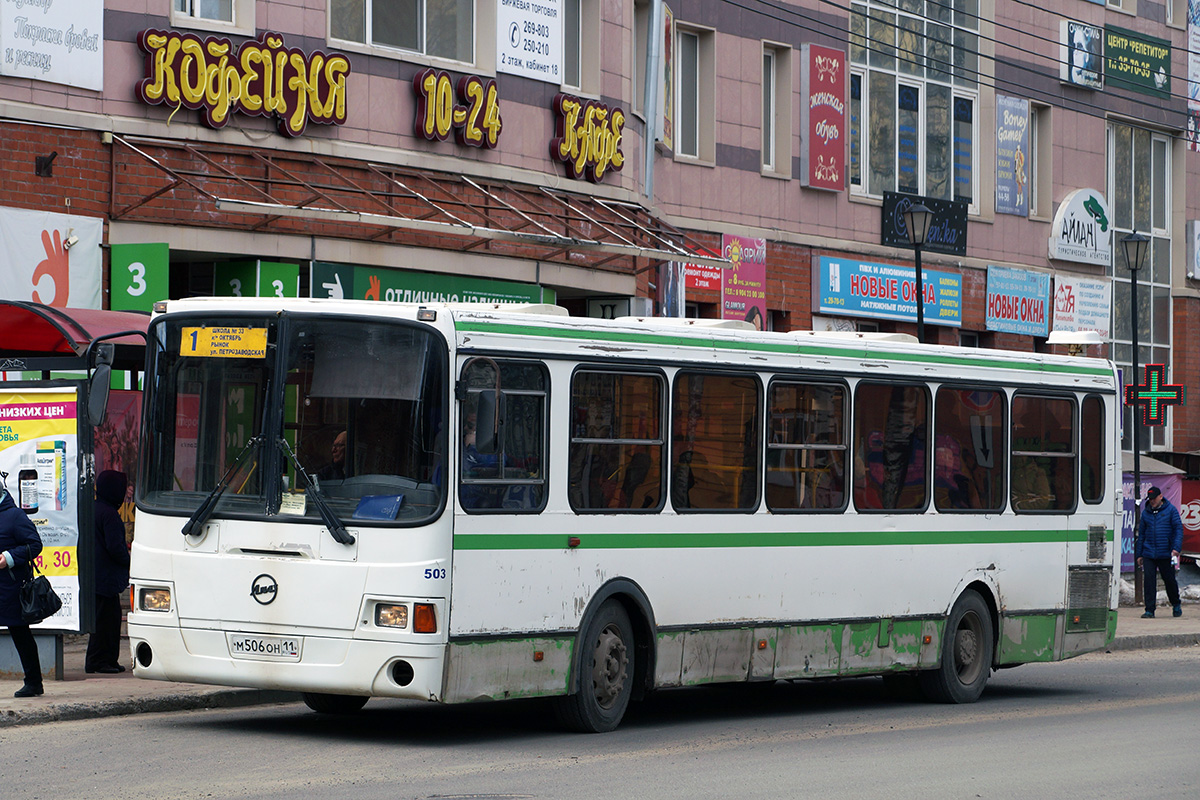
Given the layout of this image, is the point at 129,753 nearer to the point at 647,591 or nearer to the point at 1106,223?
the point at 647,591

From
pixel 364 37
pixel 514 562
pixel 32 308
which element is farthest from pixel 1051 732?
pixel 364 37

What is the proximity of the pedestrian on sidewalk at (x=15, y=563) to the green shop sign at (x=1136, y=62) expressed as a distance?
1111 inches

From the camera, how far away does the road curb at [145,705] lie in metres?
12.1

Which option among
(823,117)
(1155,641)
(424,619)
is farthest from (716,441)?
(823,117)

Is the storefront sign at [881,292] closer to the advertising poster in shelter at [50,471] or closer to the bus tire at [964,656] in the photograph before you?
the bus tire at [964,656]

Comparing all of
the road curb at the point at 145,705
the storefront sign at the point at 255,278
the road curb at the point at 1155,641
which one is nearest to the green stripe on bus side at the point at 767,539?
the road curb at the point at 145,705

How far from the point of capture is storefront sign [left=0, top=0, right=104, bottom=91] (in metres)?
18.0

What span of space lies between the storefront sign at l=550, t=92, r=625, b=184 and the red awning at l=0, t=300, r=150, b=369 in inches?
281

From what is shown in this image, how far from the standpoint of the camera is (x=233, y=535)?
11.1 meters

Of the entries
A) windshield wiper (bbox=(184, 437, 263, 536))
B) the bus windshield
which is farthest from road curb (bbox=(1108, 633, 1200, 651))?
windshield wiper (bbox=(184, 437, 263, 536))

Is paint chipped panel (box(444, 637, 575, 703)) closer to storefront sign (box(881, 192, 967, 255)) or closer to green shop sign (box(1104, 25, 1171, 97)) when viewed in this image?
storefront sign (box(881, 192, 967, 255))

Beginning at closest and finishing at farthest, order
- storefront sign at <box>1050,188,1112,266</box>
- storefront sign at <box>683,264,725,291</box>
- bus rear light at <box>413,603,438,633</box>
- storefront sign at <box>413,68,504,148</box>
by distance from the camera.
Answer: bus rear light at <box>413,603,438,633</box> → storefront sign at <box>413,68,504,148</box> → storefront sign at <box>683,264,725,291</box> → storefront sign at <box>1050,188,1112,266</box>

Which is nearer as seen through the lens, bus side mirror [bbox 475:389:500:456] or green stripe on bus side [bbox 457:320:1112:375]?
bus side mirror [bbox 475:389:500:456]

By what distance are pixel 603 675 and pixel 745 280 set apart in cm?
1661
